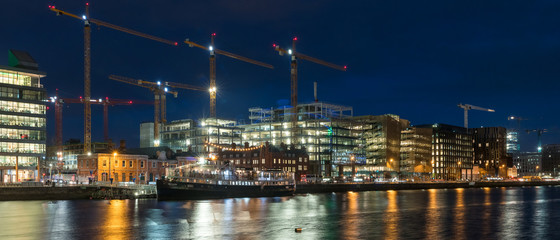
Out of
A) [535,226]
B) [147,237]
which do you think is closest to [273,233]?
[147,237]

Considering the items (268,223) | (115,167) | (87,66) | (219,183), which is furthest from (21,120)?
(268,223)

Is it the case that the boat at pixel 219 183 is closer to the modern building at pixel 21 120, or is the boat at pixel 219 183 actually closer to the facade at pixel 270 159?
the facade at pixel 270 159

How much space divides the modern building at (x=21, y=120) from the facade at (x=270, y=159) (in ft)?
176

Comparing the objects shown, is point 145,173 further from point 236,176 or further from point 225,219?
point 225,219

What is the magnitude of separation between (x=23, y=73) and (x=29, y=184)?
4028 cm

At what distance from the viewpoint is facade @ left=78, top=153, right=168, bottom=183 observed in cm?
13650

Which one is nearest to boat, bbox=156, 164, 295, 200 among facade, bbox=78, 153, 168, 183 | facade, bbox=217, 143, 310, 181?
facade, bbox=78, 153, 168, 183

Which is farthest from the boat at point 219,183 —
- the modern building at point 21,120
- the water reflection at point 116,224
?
the modern building at point 21,120

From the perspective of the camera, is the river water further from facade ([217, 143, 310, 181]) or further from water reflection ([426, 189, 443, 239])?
facade ([217, 143, 310, 181])

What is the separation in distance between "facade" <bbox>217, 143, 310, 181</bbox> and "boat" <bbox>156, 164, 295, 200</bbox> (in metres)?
44.4

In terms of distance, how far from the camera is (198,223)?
199 feet

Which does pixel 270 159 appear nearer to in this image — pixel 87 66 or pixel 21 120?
pixel 87 66

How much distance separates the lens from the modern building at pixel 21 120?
12900 centimetres

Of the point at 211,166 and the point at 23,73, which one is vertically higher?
the point at 23,73
